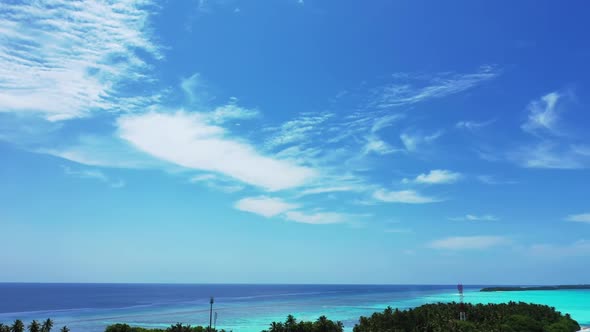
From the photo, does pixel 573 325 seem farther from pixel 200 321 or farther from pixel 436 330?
pixel 200 321

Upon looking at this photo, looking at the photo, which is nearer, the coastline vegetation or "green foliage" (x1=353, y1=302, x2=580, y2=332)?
the coastline vegetation

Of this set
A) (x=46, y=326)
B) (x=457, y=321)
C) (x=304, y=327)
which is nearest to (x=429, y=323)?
(x=457, y=321)

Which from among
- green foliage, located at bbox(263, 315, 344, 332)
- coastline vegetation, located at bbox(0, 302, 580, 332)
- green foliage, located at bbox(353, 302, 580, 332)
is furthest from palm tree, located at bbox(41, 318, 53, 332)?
green foliage, located at bbox(353, 302, 580, 332)

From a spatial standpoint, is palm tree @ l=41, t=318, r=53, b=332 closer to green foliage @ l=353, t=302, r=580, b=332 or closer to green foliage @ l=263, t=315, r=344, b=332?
green foliage @ l=263, t=315, r=344, b=332

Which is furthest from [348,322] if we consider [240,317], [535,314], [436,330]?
[436,330]

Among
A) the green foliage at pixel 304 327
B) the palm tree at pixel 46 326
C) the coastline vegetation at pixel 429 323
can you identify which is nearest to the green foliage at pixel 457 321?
the coastline vegetation at pixel 429 323

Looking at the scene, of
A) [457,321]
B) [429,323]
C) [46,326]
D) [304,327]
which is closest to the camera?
[46,326]

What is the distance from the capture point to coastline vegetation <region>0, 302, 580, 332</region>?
216 feet

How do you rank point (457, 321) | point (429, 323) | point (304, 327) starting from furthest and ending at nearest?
point (429, 323) < point (457, 321) < point (304, 327)

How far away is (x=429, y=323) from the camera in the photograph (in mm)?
74625

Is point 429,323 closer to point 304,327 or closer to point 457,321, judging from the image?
point 457,321

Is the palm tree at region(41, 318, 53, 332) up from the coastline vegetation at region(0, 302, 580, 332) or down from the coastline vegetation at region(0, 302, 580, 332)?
up

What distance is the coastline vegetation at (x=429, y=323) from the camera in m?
65.8

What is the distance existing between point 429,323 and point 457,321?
15.7ft
